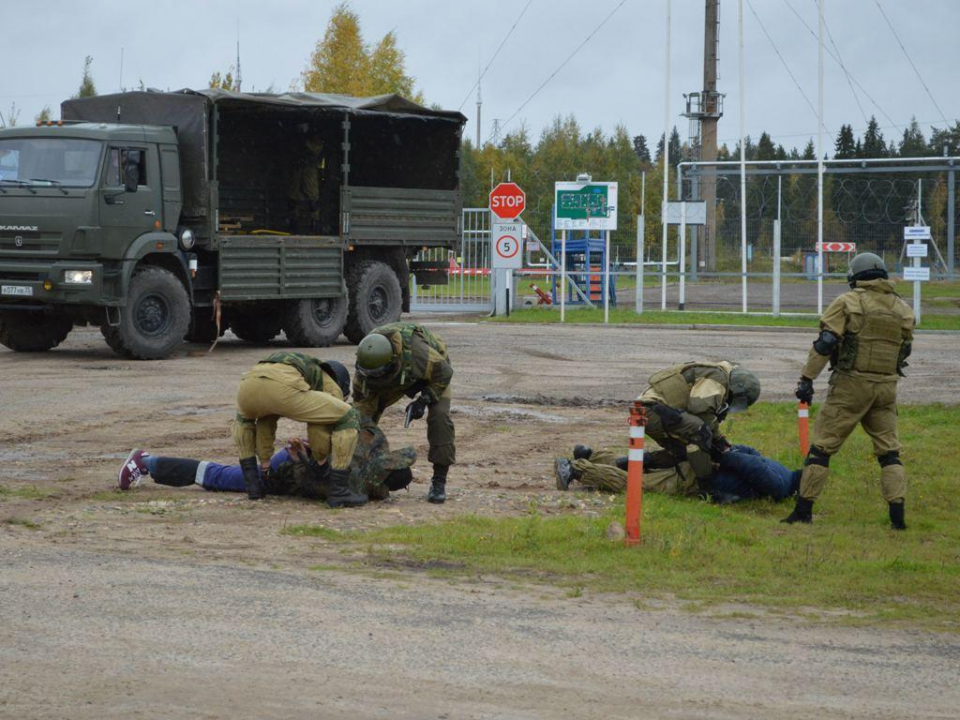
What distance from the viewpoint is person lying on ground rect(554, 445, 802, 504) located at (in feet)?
33.0

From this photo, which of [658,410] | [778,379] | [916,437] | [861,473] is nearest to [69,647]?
[658,410]

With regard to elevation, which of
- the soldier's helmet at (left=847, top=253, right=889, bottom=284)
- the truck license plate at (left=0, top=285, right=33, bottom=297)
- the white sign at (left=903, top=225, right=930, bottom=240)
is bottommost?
the truck license plate at (left=0, top=285, right=33, bottom=297)

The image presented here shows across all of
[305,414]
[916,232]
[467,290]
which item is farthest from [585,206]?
[305,414]

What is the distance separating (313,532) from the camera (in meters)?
8.50

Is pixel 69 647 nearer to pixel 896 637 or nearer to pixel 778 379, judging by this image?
pixel 896 637

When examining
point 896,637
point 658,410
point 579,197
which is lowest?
point 896,637

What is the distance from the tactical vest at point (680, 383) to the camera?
973 cm

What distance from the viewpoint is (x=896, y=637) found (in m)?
6.46

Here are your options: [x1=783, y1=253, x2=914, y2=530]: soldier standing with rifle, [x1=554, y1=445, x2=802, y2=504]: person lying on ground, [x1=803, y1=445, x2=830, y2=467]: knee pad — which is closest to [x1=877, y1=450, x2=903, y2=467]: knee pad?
[x1=783, y1=253, x2=914, y2=530]: soldier standing with rifle

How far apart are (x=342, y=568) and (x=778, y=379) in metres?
11.5

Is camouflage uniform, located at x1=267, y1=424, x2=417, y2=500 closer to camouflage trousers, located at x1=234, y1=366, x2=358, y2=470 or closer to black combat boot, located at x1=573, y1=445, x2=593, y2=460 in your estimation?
camouflage trousers, located at x1=234, y1=366, x2=358, y2=470

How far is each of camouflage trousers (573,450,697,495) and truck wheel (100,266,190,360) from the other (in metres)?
10.3

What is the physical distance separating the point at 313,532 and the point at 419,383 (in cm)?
161

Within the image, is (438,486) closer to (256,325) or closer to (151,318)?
(151,318)
